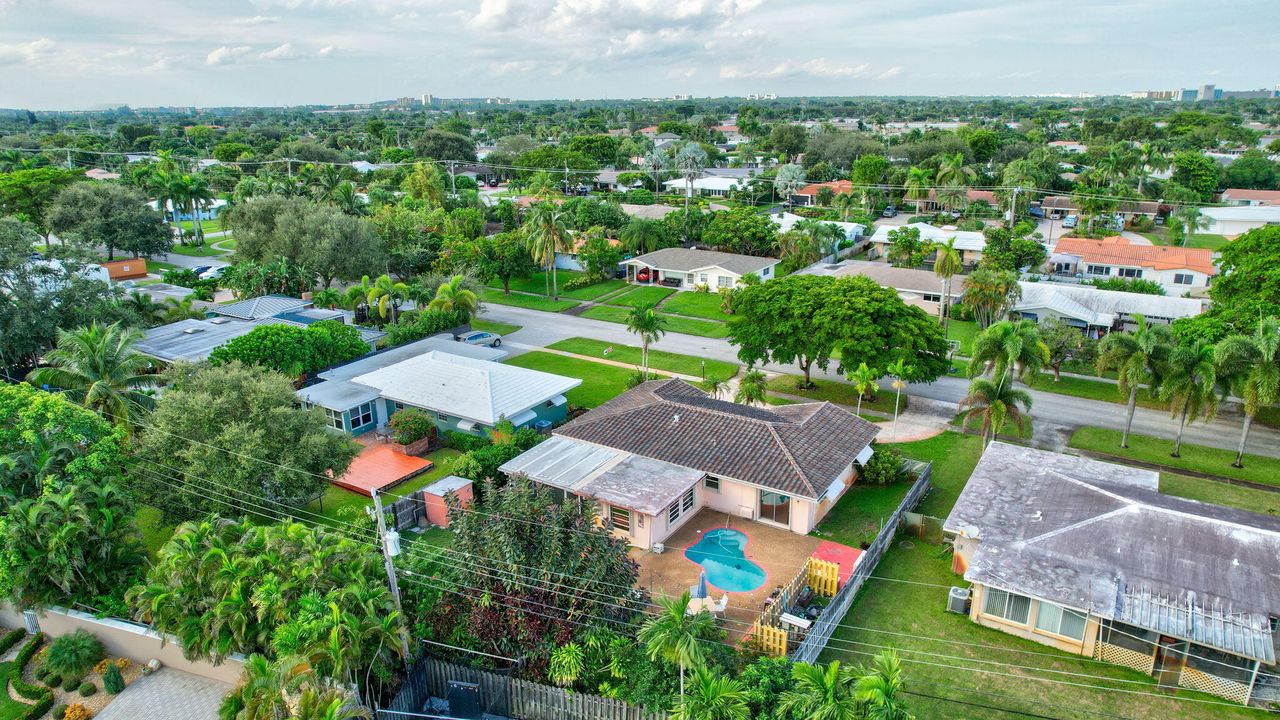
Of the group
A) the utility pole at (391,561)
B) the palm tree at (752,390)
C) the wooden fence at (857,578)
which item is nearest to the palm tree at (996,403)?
the wooden fence at (857,578)

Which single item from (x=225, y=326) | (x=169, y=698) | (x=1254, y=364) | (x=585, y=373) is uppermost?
(x=1254, y=364)

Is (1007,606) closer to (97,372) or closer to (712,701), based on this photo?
(712,701)

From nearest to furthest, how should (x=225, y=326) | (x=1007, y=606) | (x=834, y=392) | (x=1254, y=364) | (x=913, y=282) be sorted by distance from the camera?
1. (x=1007, y=606)
2. (x=1254, y=364)
3. (x=834, y=392)
4. (x=225, y=326)
5. (x=913, y=282)

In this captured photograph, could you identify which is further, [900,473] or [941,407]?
[941,407]

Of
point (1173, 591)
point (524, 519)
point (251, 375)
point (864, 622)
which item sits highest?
point (251, 375)

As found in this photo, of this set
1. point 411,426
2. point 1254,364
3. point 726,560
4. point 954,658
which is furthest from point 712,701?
point 1254,364

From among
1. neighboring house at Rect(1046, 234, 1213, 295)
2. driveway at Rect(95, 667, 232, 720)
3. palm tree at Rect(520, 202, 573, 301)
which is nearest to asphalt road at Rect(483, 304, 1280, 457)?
palm tree at Rect(520, 202, 573, 301)

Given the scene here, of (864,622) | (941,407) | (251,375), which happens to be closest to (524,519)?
(864,622)

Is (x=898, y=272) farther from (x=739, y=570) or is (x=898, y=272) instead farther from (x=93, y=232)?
(x=93, y=232)
